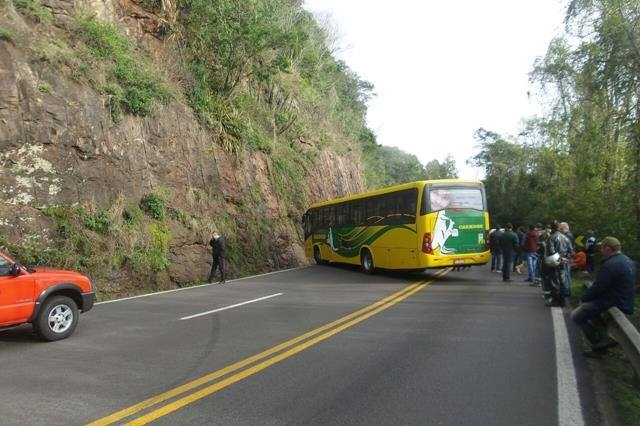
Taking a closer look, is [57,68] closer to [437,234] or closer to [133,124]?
[133,124]

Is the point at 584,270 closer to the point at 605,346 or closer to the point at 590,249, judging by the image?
the point at 590,249

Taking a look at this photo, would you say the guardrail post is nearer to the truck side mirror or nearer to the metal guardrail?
the metal guardrail

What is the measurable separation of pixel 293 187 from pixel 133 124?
12.1m

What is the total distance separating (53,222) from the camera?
534 inches

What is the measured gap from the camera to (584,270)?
1717 cm

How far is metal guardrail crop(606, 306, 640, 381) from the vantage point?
515 centimetres

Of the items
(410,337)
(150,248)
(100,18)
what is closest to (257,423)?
(410,337)

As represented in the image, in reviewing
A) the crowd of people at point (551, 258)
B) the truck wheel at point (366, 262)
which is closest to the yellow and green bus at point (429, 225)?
the truck wheel at point (366, 262)

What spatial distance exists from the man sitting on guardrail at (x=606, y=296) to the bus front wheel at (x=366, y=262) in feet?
37.4

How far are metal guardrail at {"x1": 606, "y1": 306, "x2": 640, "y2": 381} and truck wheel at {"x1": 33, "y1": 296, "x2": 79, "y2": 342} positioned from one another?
7775mm

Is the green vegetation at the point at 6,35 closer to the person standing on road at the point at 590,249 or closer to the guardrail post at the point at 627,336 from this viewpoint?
the guardrail post at the point at 627,336

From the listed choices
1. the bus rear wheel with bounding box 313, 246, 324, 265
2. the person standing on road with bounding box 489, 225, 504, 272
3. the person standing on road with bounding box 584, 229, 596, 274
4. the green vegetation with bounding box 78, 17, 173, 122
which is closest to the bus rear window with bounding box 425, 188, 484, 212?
the person standing on road with bounding box 489, 225, 504, 272

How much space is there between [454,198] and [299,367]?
1033 cm

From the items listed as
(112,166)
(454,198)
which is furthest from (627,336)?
(112,166)
